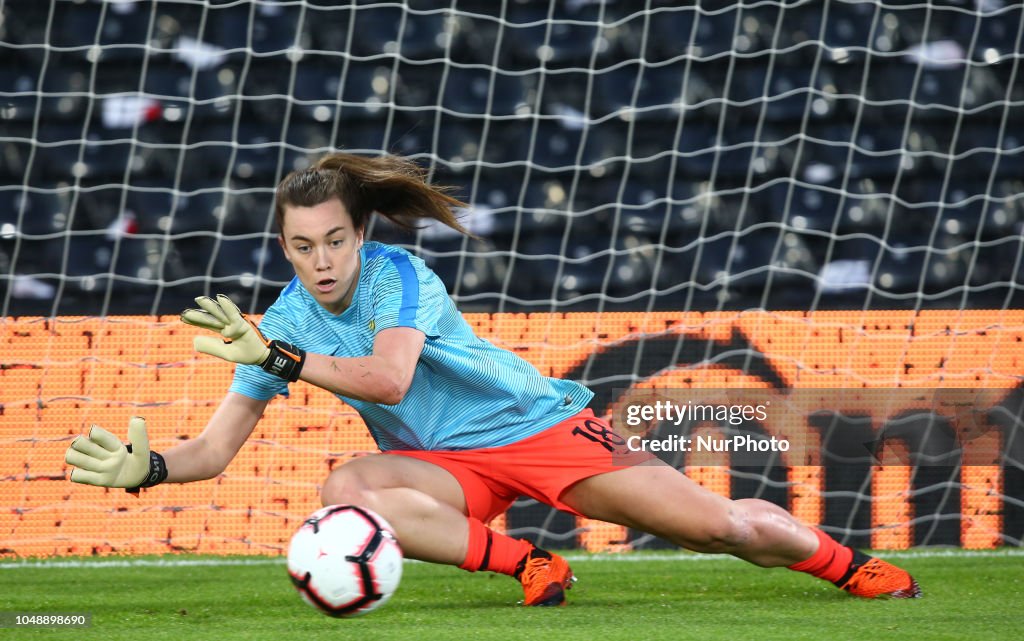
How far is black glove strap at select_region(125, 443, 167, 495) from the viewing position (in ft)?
9.23

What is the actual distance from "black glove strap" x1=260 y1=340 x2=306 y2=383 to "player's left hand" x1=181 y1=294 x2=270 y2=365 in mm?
12

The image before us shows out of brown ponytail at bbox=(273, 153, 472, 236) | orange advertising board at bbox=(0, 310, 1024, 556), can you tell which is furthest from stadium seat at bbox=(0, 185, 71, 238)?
brown ponytail at bbox=(273, 153, 472, 236)

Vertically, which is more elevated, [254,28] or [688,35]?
Answer: [688,35]

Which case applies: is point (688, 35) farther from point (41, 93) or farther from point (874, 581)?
point (874, 581)

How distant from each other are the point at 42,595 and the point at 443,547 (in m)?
1.27

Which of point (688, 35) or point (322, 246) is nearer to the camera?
point (322, 246)

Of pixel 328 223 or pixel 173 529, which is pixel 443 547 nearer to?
pixel 328 223

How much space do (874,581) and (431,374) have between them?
1.24 m

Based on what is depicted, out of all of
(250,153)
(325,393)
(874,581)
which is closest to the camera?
(874,581)

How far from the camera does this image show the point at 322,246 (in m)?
2.86

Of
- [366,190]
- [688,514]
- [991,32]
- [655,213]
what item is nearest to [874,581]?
[688,514]

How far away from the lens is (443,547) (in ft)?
9.82

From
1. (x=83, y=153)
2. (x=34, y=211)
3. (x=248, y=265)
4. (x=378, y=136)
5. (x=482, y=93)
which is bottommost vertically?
(x=248, y=265)

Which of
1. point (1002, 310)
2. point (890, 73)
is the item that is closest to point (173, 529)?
point (1002, 310)
